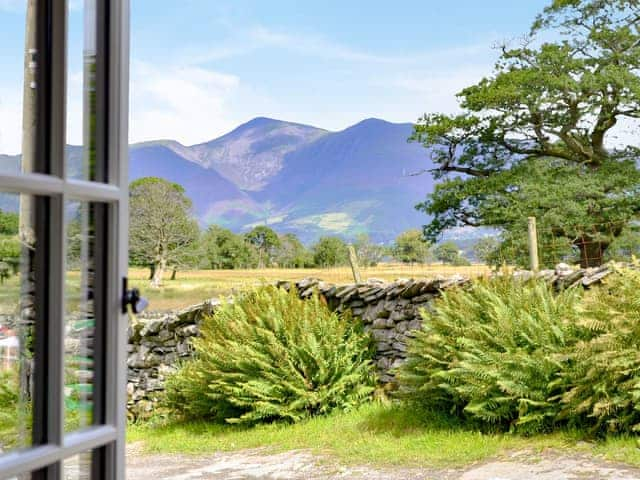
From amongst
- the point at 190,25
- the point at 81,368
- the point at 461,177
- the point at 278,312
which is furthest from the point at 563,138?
the point at 190,25

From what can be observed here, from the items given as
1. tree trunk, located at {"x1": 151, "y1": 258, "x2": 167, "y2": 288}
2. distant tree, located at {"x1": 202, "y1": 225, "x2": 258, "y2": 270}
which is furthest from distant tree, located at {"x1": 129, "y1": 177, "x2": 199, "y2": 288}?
distant tree, located at {"x1": 202, "y1": 225, "x2": 258, "y2": 270}

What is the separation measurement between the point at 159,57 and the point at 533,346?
2706cm

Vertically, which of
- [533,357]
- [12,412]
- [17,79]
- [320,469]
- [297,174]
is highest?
[297,174]

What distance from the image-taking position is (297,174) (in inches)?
1315

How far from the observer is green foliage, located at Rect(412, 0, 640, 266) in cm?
966

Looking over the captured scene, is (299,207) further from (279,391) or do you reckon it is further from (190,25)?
(279,391)

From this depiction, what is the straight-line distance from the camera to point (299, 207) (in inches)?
1184

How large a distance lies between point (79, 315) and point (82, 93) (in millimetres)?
300

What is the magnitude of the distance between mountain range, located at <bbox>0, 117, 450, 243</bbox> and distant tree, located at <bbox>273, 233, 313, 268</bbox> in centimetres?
1001

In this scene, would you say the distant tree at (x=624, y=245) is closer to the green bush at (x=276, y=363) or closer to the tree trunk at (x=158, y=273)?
the green bush at (x=276, y=363)

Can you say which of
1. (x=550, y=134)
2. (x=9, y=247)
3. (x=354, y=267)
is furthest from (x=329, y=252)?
(x=9, y=247)

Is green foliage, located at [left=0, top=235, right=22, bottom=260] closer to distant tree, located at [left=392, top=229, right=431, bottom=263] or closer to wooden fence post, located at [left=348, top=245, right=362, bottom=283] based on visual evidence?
wooden fence post, located at [left=348, top=245, right=362, bottom=283]

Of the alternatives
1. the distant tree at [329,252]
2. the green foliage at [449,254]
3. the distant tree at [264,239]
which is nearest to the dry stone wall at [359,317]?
the green foliage at [449,254]

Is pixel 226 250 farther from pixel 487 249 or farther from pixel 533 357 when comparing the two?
pixel 533 357
